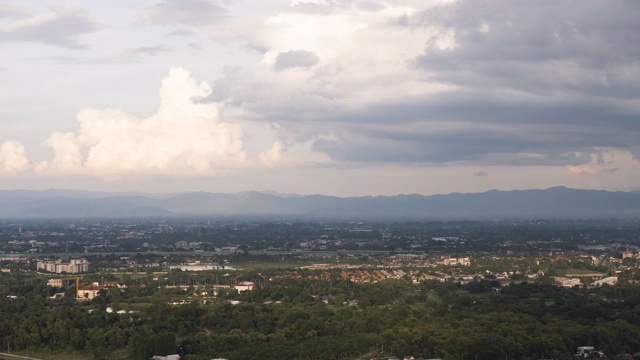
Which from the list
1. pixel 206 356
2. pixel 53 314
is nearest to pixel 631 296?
pixel 206 356

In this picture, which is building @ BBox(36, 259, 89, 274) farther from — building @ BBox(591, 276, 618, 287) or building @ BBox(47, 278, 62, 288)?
building @ BBox(591, 276, 618, 287)

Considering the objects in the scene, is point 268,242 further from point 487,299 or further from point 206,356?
point 206,356

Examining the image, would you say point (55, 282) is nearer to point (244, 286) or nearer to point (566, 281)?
point (244, 286)

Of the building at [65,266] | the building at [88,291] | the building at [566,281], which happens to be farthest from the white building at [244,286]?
the building at [566,281]

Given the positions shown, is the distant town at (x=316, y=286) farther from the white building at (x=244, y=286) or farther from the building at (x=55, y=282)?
the white building at (x=244, y=286)

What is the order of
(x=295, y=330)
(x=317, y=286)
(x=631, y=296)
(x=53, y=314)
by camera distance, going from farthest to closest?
(x=317, y=286), (x=631, y=296), (x=53, y=314), (x=295, y=330)

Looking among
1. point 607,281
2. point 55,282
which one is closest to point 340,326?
point 607,281
